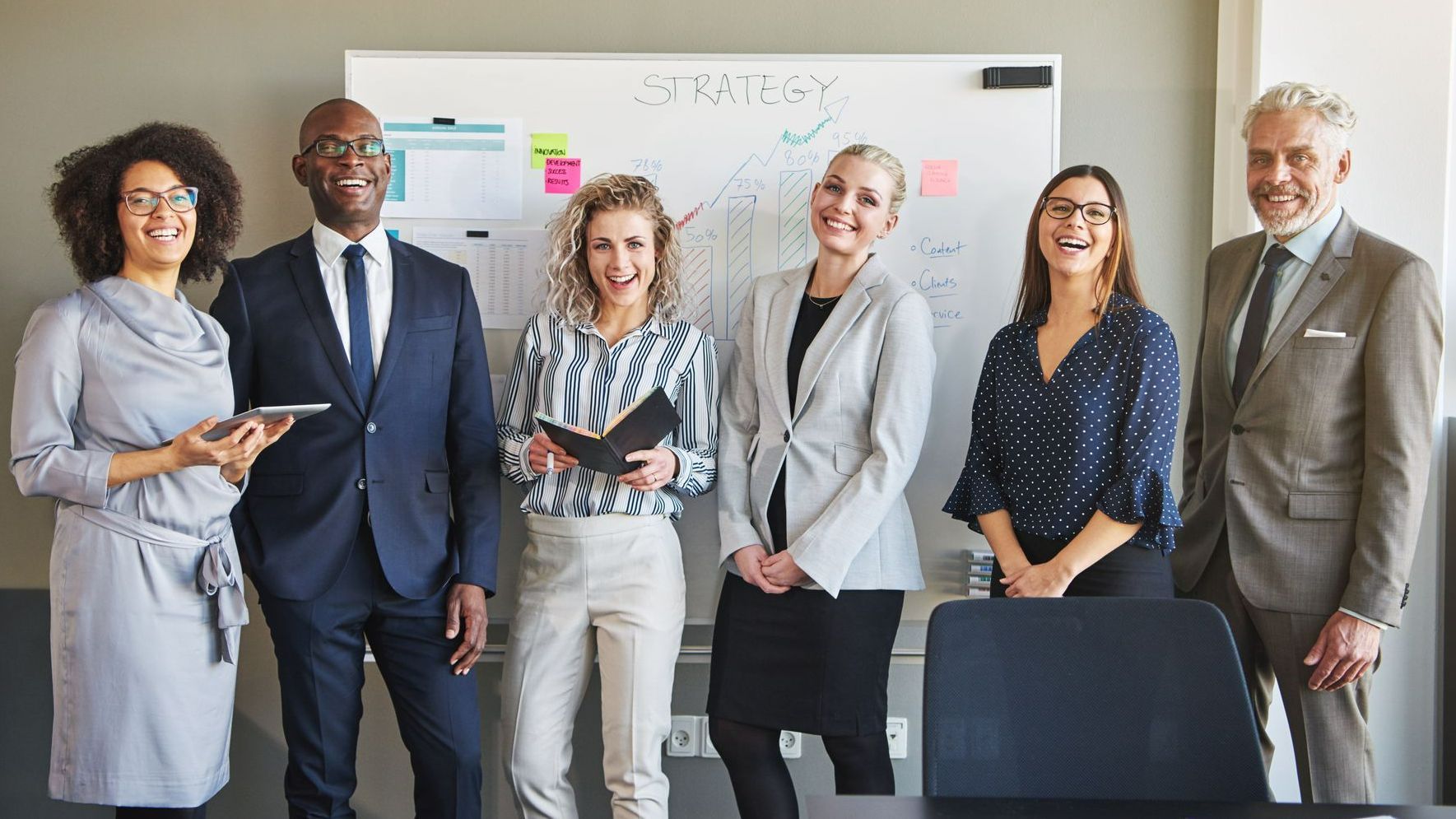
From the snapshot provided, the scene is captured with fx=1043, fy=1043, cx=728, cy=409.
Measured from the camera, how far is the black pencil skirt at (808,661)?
2.35 m

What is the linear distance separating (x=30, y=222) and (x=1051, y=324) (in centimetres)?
279

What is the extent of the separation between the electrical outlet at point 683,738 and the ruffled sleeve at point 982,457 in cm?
105

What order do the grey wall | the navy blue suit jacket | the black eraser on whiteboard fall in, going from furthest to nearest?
the grey wall, the black eraser on whiteboard, the navy blue suit jacket

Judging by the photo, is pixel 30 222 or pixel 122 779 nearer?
pixel 122 779

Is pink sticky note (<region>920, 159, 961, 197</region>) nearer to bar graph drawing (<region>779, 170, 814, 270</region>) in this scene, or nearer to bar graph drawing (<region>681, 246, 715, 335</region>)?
bar graph drawing (<region>779, 170, 814, 270</region>)

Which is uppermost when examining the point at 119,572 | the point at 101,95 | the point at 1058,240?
the point at 101,95

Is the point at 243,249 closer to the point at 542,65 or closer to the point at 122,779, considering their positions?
the point at 542,65

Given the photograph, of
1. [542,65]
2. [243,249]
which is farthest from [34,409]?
[542,65]

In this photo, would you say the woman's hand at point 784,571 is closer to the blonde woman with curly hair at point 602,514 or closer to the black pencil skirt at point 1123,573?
the blonde woman with curly hair at point 602,514

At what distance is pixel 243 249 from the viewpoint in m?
2.95

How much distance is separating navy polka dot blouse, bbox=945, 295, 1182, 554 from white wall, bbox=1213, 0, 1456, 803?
88 cm

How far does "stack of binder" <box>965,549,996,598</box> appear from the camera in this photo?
111 inches

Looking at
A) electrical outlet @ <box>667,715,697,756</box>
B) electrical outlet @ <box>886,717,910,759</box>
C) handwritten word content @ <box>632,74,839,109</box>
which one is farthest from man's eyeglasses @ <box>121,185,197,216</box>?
electrical outlet @ <box>886,717,910,759</box>

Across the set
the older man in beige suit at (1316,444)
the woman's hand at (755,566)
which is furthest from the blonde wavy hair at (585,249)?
the older man in beige suit at (1316,444)
